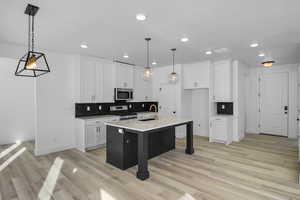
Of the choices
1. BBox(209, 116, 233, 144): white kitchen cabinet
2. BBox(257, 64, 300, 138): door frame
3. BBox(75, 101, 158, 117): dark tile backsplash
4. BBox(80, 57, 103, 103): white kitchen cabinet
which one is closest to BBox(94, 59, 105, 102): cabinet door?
BBox(80, 57, 103, 103): white kitchen cabinet

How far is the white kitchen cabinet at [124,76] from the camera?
218 inches

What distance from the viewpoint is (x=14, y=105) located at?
5.34m

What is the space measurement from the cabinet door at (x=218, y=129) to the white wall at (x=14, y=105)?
19.7ft

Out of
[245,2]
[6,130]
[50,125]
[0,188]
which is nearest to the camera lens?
[245,2]

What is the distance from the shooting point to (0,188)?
8.81ft

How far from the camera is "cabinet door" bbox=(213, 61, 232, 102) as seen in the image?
209 inches

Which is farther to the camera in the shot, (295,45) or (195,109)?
(195,109)

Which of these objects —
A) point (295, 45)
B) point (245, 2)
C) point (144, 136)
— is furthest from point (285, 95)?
point (144, 136)

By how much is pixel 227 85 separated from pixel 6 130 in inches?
279

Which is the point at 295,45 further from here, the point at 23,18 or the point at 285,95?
the point at 23,18

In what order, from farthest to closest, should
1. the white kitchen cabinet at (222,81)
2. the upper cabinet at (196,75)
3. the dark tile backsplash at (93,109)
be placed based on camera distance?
the upper cabinet at (196,75), the white kitchen cabinet at (222,81), the dark tile backsplash at (93,109)

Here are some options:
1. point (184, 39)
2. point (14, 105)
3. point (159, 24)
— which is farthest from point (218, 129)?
point (14, 105)

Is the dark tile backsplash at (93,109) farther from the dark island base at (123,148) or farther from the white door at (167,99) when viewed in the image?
the dark island base at (123,148)

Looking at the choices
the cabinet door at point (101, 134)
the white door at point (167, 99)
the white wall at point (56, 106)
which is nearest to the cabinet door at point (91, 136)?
the cabinet door at point (101, 134)
